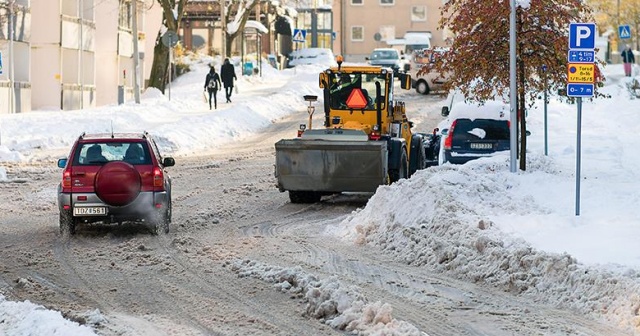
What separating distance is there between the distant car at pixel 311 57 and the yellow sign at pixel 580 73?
69.4 metres

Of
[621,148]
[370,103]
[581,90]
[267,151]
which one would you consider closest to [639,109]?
[621,148]

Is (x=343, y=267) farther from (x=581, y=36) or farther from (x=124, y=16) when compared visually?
(x=124, y=16)

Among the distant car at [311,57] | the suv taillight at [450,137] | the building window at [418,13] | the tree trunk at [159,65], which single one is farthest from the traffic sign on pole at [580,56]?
the building window at [418,13]

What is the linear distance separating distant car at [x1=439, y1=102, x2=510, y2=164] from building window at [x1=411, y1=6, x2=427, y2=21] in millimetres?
81584

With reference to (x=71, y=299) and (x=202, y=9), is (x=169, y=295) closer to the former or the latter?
(x=71, y=299)

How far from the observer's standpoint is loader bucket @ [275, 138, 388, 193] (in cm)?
2092

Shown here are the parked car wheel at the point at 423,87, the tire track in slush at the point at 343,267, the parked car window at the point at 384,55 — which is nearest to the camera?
the tire track in slush at the point at 343,267

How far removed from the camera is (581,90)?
16.4m

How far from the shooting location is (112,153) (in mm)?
17453

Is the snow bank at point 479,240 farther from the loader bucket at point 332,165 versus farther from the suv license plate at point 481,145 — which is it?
the suv license plate at point 481,145

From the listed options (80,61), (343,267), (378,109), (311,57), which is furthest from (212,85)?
(311,57)

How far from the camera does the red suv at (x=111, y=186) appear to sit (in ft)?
55.7

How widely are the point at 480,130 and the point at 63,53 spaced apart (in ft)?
84.6

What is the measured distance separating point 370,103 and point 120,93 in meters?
25.4
